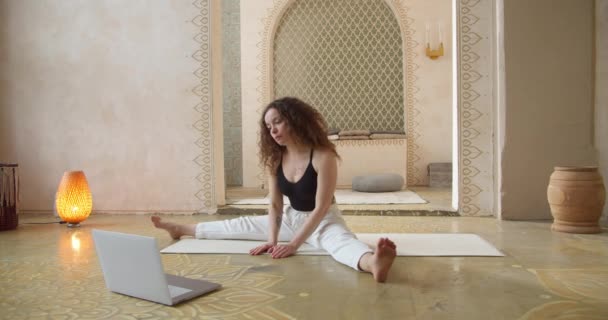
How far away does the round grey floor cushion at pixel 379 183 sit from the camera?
6004 millimetres

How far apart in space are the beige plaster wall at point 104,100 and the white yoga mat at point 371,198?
834 mm

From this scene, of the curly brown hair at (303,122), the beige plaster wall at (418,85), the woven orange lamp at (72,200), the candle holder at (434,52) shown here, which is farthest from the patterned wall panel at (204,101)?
the candle holder at (434,52)

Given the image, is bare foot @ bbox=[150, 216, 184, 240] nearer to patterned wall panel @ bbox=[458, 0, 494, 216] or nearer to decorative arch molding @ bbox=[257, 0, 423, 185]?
patterned wall panel @ bbox=[458, 0, 494, 216]

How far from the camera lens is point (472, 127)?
4289 millimetres

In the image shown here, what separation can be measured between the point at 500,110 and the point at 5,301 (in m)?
3.77

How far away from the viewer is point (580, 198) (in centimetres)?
336

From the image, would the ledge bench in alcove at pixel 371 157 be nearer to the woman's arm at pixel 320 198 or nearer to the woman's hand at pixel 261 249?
the woman's hand at pixel 261 249

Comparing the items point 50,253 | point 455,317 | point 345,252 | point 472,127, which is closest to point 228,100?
point 472,127

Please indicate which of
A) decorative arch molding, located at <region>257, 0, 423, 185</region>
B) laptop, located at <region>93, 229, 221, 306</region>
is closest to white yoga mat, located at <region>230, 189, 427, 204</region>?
decorative arch molding, located at <region>257, 0, 423, 185</region>

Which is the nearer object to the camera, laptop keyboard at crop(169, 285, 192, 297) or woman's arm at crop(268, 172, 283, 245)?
laptop keyboard at crop(169, 285, 192, 297)

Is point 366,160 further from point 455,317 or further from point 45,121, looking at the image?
point 455,317

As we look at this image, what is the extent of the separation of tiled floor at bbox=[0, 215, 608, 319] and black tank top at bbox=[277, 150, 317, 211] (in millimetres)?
314

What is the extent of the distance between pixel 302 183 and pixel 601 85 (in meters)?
2.79

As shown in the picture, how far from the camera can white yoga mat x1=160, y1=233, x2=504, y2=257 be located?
2.79 m
